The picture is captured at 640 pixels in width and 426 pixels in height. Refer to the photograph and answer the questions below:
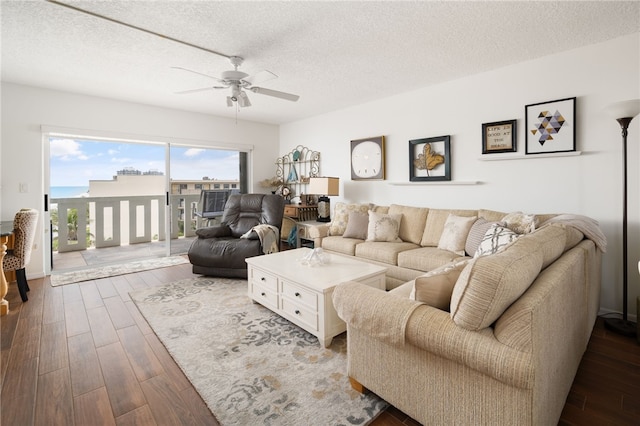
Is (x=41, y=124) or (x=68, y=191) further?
(x=68, y=191)

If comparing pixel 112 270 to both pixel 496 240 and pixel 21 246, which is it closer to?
pixel 21 246

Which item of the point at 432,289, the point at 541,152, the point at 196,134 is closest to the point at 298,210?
the point at 196,134

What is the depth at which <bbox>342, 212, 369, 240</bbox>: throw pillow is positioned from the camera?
390cm

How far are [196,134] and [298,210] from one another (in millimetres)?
2148

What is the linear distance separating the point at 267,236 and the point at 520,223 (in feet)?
8.99

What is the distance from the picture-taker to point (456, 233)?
311cm

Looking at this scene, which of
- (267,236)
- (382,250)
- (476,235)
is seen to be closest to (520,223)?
(476,235)

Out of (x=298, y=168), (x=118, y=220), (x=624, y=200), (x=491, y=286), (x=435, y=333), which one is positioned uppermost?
(x=298, y=168)

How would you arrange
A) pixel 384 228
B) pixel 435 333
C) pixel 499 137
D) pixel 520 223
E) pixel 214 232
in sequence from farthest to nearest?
pixel 214 232, pixel 384 228, pixel 499 137, pixel 520 223, pixel 435 333

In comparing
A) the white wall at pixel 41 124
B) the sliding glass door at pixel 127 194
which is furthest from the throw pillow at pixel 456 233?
the white wall at pixel 41 124

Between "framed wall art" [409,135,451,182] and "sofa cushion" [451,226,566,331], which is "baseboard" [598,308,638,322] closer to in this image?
"framed wall art" [409,135,451,182]

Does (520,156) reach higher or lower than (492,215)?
higher

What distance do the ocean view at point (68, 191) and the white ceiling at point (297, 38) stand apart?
4.80 ft

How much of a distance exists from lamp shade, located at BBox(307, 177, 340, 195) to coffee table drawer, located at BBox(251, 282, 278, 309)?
2137mm
